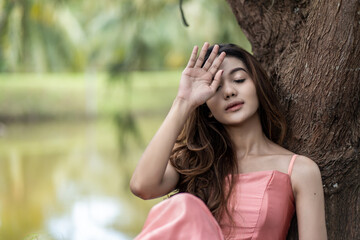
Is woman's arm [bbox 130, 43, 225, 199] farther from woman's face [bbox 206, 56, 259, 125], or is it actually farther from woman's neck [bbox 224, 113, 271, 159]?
woman's neck [bbox 224, 113, 271, 159]

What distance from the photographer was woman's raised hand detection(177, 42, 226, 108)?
5.58 ft

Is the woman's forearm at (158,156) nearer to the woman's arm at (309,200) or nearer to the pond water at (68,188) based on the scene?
the woman's arm at (309,200)

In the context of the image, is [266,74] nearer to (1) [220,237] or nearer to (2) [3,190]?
(1) [220,237]

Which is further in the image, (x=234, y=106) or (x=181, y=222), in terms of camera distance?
(x=234, y=106)

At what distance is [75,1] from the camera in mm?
5305

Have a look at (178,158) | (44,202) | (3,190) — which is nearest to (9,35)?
(44,202)

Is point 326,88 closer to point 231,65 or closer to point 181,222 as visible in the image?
point 231,65

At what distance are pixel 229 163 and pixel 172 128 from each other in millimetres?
259

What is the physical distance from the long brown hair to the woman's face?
0.03 m

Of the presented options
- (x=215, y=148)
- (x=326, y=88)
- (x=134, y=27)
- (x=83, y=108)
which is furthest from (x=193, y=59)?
(x=83, y=108)

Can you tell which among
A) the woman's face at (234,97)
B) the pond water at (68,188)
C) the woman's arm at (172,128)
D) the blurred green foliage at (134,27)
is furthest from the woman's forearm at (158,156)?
the blurred green foliage at (134,27)

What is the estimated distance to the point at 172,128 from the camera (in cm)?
166

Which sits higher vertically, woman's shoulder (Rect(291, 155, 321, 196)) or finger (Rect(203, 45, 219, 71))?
finger (Rect(203, 45, 219, 71))

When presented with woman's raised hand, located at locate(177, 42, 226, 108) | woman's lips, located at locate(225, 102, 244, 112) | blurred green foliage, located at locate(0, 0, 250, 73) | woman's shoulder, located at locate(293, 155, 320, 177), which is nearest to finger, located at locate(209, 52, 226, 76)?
woman's raised hand, located at locate(177, 42, 226, 108)
